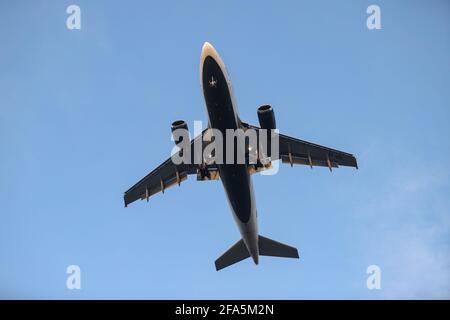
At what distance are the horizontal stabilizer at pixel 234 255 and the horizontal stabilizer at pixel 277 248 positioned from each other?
3.89 ft

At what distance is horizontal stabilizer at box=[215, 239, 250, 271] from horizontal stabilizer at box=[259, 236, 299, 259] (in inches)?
46.7

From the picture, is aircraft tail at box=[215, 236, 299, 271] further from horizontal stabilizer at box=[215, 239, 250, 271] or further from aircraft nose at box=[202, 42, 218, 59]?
aircraft nose at box=[202, 42, 218, 59]

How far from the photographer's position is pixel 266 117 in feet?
87.4

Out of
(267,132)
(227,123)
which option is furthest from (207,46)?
(267,132)

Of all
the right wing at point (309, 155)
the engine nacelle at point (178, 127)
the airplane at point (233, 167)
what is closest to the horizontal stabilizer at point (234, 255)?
the airplane at point (233, 167)

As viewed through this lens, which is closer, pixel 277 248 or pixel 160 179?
pixel 160 179

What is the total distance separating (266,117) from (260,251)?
1156cm

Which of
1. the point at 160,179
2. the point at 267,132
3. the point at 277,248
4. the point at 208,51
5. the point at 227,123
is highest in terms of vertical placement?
the point at 208,51

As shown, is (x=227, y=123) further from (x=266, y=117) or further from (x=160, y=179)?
(x=160, y=179)

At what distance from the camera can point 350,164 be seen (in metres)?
30.8

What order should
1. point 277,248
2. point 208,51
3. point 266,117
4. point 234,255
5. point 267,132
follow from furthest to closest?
point 234,255, point 277,248, point 267,132, point 266,117, point 208,51

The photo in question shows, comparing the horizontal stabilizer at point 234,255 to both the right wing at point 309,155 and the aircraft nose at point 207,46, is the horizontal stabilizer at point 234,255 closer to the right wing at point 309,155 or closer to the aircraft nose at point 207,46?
the right wing at point 309,155
